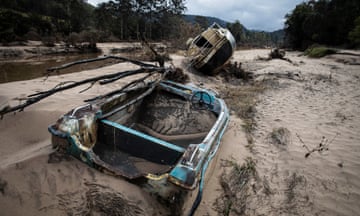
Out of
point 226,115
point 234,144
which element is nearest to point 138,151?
point 226,115

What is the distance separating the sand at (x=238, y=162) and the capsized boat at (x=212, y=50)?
9.02ft

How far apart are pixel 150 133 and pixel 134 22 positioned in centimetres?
3368

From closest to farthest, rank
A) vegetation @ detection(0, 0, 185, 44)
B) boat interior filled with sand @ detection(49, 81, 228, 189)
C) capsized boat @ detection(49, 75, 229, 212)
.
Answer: capsized boat @ detection(49, 75, 229, 212) < boat interior filled with sand @ detection(49, 81, 228, 189) < vegetation @ detection(0, 0, 185, 44)

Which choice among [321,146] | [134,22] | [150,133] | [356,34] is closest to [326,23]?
[356,34]

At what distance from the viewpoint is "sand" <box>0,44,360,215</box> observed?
1662mm

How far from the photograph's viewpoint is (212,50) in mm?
7281

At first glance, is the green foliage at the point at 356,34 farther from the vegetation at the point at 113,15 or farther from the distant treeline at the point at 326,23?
the vegetation at the point at 113,15

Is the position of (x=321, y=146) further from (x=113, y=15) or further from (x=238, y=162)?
(x=113, y=15)

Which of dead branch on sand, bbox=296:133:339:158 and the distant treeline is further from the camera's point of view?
the distant treeline

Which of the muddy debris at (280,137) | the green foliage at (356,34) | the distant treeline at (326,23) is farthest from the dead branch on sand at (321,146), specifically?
the distant treeline at (326,23)

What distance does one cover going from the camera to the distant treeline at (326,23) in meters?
20.2

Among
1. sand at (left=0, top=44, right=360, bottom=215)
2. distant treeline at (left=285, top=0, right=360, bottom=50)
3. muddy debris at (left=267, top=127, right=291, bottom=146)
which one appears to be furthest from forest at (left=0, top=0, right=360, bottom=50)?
muddy debris at (left=267, top=127, right=291, bottom=146)

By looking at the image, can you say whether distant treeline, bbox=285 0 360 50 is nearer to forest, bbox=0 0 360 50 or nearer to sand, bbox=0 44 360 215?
forest, bbox=0 0 360 50

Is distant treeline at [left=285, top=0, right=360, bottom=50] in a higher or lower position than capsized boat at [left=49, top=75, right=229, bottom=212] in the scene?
higher
